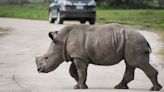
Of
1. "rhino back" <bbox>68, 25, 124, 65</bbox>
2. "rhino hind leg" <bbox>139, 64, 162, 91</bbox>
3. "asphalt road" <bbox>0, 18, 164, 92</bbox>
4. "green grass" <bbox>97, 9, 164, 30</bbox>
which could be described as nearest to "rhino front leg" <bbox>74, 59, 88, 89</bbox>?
"rhino back" <bbox>68, 25, 124, 65</bbox>

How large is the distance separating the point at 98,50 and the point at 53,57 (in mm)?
903

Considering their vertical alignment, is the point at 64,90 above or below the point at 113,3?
above

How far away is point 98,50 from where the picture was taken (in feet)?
40.9

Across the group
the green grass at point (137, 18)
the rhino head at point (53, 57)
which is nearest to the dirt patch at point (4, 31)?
the green grass at point (137, 18)

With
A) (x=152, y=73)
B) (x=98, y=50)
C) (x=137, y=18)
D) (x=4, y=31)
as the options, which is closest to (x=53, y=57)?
(x=98, y=50)

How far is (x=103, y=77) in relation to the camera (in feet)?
49.2

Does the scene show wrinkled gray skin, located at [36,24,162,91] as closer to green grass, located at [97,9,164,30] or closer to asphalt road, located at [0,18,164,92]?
asphalt road, located at [0,18,164,92]

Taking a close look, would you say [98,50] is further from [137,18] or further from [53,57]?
[137,18]

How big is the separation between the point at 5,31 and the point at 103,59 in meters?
18.6

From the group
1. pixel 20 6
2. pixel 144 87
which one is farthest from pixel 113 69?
pixel 20 6

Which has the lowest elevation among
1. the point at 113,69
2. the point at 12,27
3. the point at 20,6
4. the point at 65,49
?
the point at 20,6

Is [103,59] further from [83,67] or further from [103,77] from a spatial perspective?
[103,77]

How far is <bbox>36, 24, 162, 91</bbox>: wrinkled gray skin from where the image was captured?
12.3m

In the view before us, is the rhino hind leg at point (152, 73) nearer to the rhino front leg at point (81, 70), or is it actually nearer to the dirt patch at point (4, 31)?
the rhino front leg at point (81, 70)
